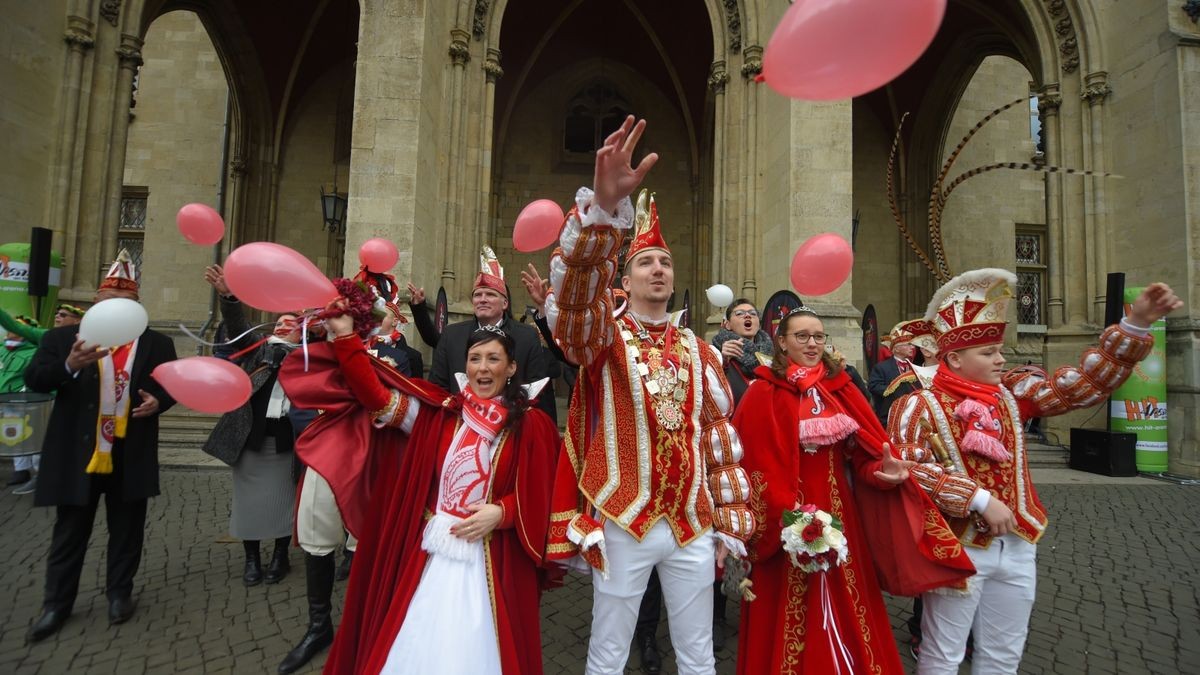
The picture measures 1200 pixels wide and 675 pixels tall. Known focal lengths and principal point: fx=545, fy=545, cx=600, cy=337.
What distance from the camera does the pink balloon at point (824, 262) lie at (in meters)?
3.12

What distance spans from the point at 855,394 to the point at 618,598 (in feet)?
4.93

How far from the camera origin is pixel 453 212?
8.62 meters

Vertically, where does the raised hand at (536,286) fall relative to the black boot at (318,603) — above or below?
above

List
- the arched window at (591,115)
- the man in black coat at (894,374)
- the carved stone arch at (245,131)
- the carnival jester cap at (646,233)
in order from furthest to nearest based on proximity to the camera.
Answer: the arched window at (591,115) < the carved stone arch at (245,131) < the man in black coat at (894,374) < the carnival jester cap at (646,233)

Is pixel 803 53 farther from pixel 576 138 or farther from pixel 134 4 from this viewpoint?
pixel 576 138

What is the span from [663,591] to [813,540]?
64cm

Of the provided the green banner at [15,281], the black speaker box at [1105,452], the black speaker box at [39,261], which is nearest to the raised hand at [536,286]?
the black speaker box at [39,261]

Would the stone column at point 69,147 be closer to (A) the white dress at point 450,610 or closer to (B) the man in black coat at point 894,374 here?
(A) the white dress at point 450,610

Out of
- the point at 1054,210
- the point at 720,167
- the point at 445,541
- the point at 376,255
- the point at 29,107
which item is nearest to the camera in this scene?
the point at 445,541

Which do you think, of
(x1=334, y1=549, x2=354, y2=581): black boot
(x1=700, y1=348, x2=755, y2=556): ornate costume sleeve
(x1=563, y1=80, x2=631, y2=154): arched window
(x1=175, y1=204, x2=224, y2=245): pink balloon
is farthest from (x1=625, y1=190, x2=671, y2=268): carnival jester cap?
(x1=563, y1=80, x2=631, y2=154): arched window

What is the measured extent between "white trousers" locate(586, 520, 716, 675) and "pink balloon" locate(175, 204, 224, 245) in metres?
3.06

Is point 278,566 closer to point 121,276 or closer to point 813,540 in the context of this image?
point 121,276

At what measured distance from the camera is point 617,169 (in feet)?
5.43

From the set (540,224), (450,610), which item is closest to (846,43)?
(540,224)
